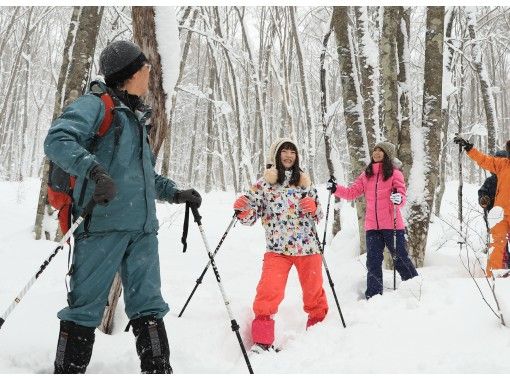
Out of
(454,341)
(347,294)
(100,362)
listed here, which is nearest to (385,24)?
(347,294)

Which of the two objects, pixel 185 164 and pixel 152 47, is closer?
pixel 152 47

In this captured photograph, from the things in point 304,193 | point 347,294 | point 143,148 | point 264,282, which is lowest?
point 347,294

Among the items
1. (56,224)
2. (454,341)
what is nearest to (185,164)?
(56,224)

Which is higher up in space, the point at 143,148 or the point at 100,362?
the point at 143,148

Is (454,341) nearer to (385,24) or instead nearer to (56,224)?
(385,24)

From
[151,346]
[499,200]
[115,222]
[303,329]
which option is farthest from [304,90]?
[151,346]

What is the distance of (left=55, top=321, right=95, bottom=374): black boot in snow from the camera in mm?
2438

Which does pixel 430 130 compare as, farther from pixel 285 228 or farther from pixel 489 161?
pixel 285 228

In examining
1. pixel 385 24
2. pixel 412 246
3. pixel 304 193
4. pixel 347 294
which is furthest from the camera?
pixel 385 24

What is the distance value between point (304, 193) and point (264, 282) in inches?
38.6

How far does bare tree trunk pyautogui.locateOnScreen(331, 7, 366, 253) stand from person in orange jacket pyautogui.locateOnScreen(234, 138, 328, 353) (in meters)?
2.03

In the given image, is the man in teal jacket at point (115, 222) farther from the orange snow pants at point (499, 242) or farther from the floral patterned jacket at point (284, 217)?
the orange snow pants at point (499, 242)

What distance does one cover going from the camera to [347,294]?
A: 5.00 meters

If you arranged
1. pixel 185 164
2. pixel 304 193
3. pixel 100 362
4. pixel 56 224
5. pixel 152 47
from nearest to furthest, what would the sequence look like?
pixel 100 362
pixel 152 47
pixel 304 193
pixel 56 224
pixel 185 164
